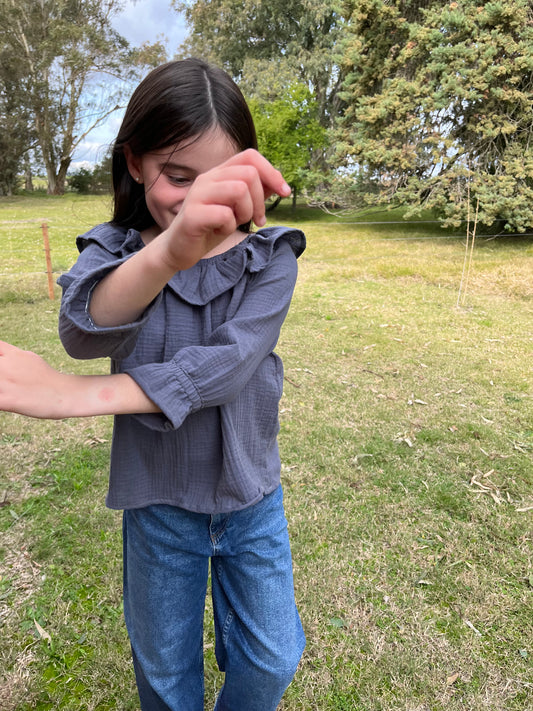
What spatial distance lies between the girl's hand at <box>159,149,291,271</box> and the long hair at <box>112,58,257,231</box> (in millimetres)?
489

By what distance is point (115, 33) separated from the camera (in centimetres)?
2898

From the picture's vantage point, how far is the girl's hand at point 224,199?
63 cm

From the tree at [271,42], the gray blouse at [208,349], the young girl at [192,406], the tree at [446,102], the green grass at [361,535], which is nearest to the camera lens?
the young girl at [192,406]

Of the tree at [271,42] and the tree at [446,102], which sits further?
the tree at [271,42]

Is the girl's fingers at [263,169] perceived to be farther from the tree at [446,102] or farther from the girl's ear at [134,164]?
the tree at [446,102]

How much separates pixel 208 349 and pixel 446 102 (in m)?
14.1

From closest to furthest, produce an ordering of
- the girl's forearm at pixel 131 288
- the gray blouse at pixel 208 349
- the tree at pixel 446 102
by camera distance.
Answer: the girl's forearm at pixel 131 288
the gray blouse at pixel 208 349
the tree at pixel 446 102

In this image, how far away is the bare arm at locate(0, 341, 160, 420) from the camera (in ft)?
2.65

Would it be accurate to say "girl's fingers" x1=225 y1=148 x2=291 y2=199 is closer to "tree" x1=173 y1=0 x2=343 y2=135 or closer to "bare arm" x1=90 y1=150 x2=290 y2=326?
"bare arm" x1=90 y1=150 x2=290 y2=326

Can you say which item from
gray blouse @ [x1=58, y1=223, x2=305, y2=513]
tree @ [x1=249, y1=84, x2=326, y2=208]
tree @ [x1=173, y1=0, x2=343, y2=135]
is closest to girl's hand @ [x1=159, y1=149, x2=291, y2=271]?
gray blouse @ [x1=58, y1=223, x2=305, y2=513]

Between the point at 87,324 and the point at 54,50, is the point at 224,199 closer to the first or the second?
the point at 87,324

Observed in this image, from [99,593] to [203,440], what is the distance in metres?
1.90

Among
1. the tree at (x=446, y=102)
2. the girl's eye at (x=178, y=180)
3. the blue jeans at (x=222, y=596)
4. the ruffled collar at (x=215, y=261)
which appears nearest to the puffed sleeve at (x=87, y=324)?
the ruffled collar at (x=215, y=261)

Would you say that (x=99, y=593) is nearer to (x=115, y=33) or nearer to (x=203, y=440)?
(x=203, y=440)
